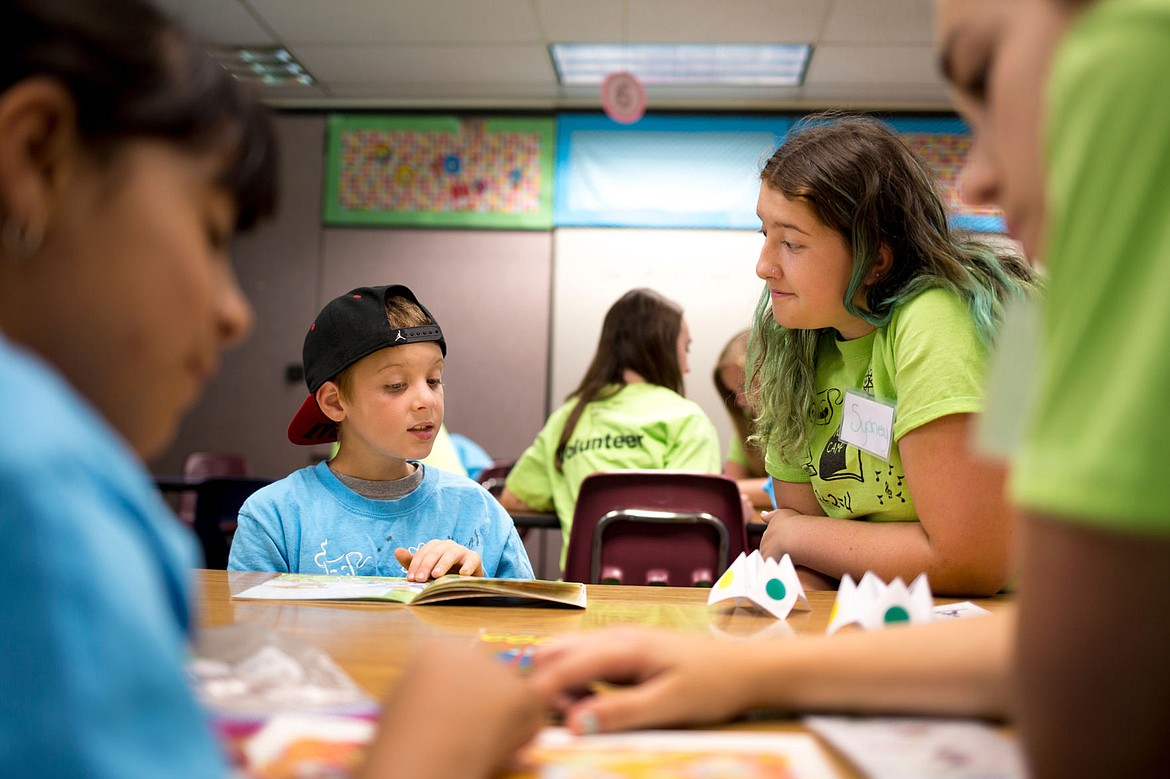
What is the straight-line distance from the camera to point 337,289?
210 inches

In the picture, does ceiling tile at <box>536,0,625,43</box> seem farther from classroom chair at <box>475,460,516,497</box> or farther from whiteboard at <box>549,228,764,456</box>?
classroom chair at <box>475,460,516,497</box>

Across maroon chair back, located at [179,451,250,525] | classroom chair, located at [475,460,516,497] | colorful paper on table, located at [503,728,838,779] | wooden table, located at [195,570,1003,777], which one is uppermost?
colorful paper on table, located at [503,728,838,779]

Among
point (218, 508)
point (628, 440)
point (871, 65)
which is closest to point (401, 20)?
point (871, 65)

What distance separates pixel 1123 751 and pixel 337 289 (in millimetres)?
5300

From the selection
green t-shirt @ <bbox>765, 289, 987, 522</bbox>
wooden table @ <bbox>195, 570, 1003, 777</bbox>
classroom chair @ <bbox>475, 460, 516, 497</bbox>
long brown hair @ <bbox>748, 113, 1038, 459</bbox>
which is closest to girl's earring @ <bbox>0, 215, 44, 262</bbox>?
wooden table @ <bbox>195, 570, 1003, 777</bbox>

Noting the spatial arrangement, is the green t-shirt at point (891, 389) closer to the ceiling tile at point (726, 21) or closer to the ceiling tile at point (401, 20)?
the ceiling tile at point (726, 21)

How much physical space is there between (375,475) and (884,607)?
3.87ft

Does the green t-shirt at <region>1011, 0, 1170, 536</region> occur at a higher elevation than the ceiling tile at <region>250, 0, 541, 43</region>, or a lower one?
lower

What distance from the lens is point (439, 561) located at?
142 centimetres

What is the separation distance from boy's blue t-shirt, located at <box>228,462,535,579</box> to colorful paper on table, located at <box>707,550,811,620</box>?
0.68m

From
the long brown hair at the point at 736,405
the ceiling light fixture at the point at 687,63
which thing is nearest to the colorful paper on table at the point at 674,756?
the long brown hair at the point at 736,405

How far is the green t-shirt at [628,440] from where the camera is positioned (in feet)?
9.82

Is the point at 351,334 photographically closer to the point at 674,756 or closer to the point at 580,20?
the point at 674,756

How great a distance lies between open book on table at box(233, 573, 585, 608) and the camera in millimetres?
1149
